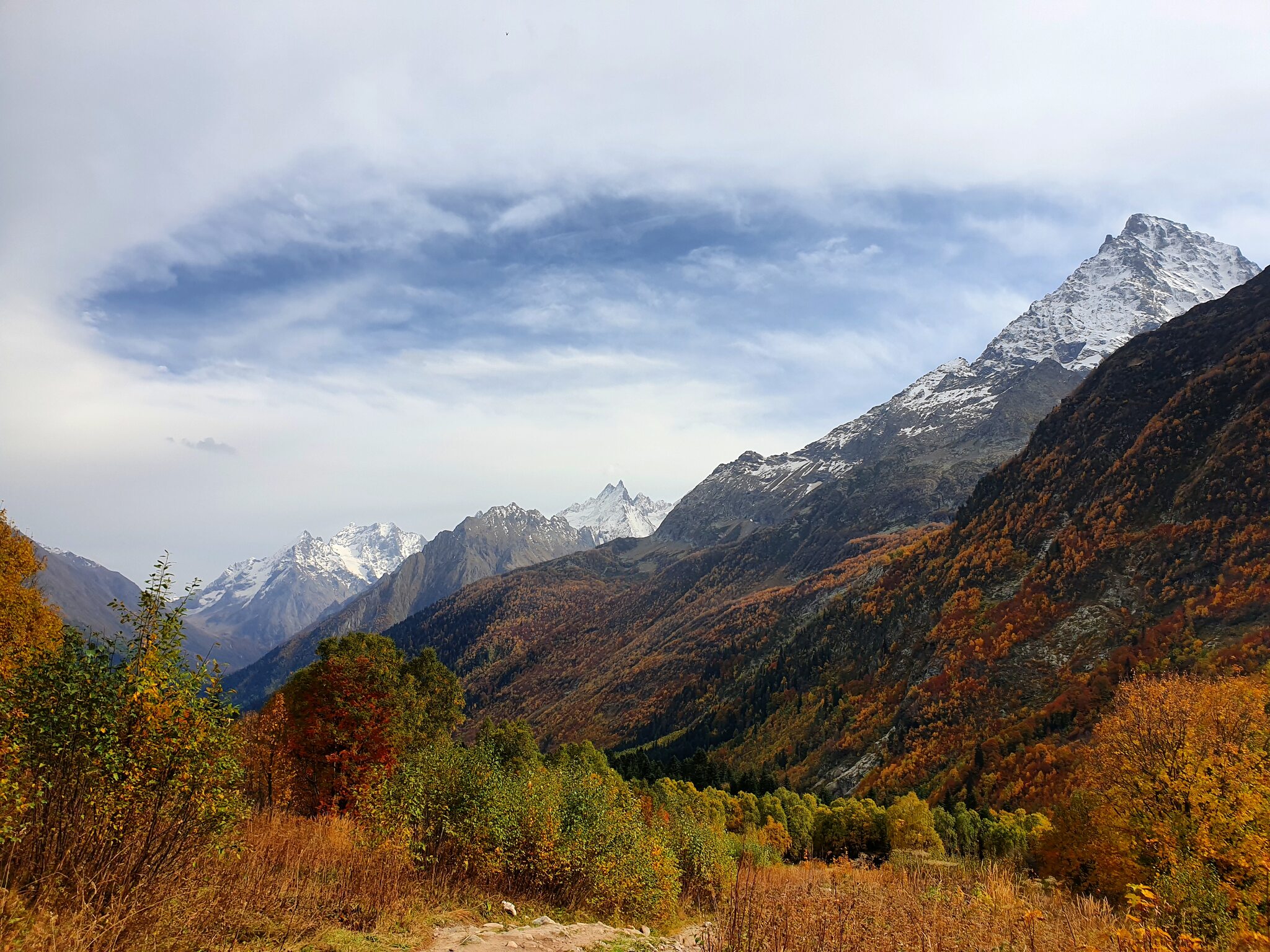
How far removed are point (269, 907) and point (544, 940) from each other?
751 centimetres

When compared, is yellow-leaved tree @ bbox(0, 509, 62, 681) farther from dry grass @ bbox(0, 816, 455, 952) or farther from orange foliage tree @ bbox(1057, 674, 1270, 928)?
orange foliage tree @ bbox(1057, 674, 1270, 928)

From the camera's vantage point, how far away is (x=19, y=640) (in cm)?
2639

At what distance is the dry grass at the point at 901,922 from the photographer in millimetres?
11656

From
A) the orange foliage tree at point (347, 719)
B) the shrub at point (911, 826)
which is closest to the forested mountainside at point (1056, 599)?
the shrub at point (911, 826)

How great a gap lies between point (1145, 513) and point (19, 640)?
168 m

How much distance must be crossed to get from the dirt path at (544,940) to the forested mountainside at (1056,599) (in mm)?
93941

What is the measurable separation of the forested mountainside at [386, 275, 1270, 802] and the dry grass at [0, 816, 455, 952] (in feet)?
328

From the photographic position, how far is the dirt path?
16469mm

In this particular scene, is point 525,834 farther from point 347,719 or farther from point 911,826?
point 911,826

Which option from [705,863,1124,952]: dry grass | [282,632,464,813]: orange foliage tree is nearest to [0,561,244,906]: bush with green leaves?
[705,863,1124,952]: dry grass

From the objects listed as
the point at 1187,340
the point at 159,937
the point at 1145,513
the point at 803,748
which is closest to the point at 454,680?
the point at 159,937

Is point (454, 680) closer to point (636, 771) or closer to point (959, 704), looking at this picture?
point (636, 771)

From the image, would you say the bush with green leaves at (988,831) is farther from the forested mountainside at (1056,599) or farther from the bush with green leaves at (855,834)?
the forested mountainside at (1056,599)

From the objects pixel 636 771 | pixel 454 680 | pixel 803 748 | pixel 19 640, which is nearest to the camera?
pixel 19 640
